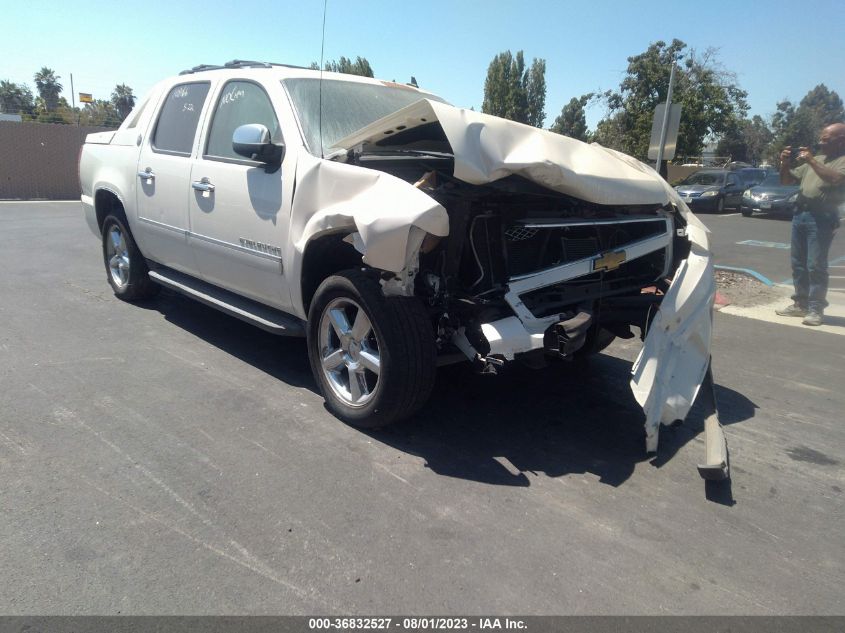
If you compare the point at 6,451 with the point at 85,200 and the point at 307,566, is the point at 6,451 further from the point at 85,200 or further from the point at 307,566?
the point at 85,200

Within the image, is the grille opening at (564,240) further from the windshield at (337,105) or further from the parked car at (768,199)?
the parked car at (768,199)

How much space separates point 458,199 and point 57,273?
6138 mm

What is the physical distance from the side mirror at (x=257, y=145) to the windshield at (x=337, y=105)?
20 centimetres

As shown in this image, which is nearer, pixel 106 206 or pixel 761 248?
pixel 106 206

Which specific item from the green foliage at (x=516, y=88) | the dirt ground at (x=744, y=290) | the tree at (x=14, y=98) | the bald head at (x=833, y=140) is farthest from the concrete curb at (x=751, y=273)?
the tree at (x=14, y=98)

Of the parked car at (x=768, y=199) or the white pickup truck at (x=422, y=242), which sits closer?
the white pickup truck at (x=422, y=242)

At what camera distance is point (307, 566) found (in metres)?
2.49

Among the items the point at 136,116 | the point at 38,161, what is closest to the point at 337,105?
the point at 136,116

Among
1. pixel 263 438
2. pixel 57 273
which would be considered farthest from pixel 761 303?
pixel 57 273

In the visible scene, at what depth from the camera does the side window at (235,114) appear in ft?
13.9

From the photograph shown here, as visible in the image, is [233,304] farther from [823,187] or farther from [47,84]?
[47,84]

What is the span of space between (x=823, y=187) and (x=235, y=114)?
592cm

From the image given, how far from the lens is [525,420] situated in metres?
3.89

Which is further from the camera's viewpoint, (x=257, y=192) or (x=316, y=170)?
A: (x=257, y=192)
